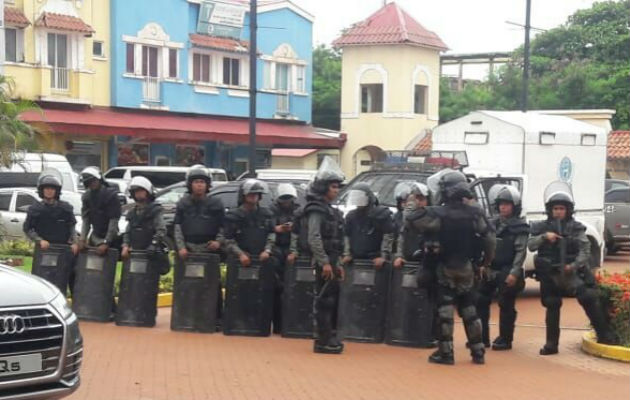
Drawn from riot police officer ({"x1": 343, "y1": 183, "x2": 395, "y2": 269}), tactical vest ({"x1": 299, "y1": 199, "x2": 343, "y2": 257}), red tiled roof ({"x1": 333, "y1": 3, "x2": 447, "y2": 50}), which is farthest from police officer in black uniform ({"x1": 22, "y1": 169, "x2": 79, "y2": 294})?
red tiled roof ({"x1": 333, "y1": 3, "x2": 447, "y2": 50})

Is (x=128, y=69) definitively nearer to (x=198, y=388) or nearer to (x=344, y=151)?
(x=344, y=151)

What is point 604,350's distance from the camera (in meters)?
11.1

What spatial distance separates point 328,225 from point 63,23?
2514cm

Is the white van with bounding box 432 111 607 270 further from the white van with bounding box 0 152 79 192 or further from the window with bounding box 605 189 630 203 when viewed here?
the white van with bounding box 0 152 79 192

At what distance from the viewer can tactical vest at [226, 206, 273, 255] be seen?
1193 cm

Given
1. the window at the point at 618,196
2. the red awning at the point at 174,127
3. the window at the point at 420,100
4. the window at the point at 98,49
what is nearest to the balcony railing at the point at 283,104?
the red awning at the point at 174,127

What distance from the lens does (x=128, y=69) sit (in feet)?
120

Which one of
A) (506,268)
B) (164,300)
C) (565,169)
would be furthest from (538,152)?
(164,300)

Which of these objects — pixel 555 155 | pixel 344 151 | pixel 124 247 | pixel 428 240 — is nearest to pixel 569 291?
pixel 428 240

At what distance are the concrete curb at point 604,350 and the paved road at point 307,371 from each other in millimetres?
86

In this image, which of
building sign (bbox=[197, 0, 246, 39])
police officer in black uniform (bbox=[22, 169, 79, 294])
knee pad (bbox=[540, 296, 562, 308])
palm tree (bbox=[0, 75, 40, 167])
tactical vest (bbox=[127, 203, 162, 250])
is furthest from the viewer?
building sign (bbox=[197, 0, 246, 39])

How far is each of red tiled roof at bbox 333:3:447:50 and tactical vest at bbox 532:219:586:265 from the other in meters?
30.9

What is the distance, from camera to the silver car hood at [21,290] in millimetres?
6617

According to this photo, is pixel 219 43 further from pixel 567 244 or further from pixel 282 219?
pixel 567 244
